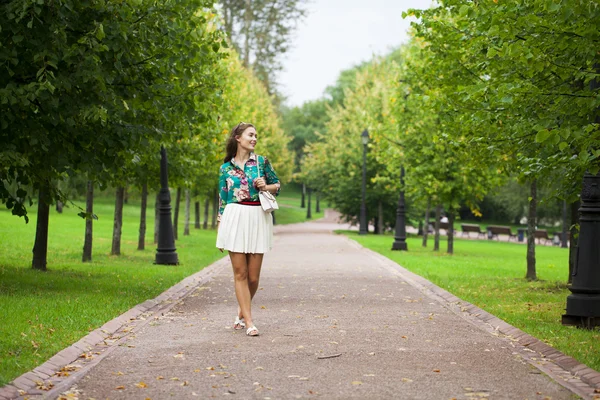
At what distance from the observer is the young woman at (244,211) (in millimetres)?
Result: 9172

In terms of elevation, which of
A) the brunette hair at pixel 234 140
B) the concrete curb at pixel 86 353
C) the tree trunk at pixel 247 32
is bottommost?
the concrete curb at pixel 86 353

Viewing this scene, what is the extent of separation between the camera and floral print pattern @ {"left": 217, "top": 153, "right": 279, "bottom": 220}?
9242 millimetres

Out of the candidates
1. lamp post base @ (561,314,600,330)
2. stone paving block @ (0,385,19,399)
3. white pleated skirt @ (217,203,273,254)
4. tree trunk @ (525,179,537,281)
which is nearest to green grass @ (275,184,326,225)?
tree trunk @ (525,179,537,281)

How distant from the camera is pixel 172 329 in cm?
960

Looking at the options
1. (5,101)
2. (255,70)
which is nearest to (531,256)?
(5,101)

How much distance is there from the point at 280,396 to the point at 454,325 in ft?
14.7

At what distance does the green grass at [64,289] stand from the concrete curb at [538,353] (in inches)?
167

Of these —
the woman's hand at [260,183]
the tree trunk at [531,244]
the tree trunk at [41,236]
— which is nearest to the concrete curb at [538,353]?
the woman's hand at [260,183]

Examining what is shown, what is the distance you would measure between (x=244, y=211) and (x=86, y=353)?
2.28 meters

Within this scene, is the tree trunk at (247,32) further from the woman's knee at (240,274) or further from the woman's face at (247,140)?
the woman's knee at (240,274)

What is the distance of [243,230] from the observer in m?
9.18

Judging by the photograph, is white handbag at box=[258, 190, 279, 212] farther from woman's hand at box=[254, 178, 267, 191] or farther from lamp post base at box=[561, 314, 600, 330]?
lamp post base at box=[561, 314, 600, 330]

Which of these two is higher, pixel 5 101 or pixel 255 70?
pixel 255 70

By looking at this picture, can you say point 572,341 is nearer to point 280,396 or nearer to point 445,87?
point 280,396
